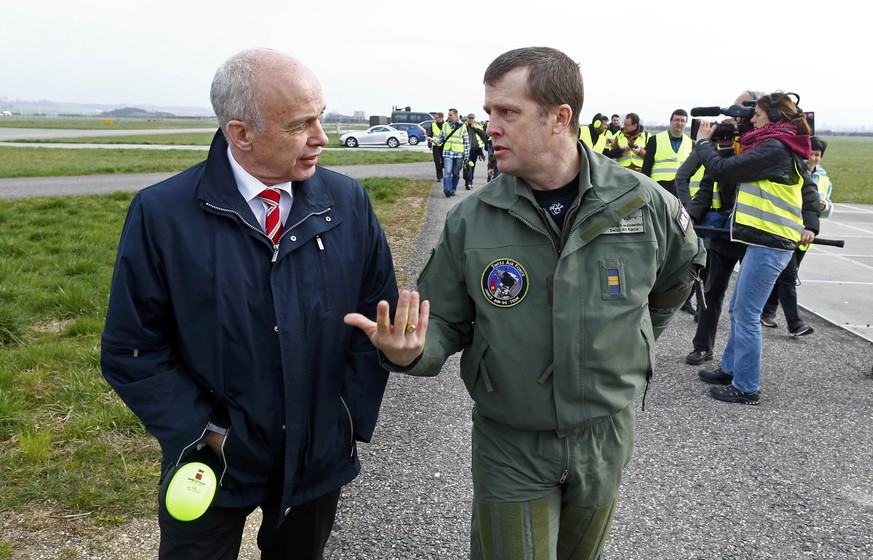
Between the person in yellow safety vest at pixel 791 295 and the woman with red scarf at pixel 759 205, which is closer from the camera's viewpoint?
the woman with red scarf at pixel 759 205

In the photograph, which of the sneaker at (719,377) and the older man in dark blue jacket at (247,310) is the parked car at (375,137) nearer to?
the sneaker at (719,377)

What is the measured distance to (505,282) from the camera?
6.99 feet

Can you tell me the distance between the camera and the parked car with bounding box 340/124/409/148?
38.6m

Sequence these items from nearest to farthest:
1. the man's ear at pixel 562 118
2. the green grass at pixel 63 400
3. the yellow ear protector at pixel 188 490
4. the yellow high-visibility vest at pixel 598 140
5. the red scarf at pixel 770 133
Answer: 1. the yellow ear protector at pixel 188 490
2. the man's ear at pixel 562 118
3. the green grass at pixel 63 400
4. the red scarf at pixel 770 133
5. the yellow high-visibility vest at pixel 598 140

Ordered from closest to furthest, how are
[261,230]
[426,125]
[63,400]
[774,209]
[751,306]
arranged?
[261,230]
[63,400]
[774,209]
[751,306]
[426,125]

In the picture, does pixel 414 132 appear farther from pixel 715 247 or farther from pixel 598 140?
pixel 715 247

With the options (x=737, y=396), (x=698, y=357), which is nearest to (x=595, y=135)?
(x=698, y=357)

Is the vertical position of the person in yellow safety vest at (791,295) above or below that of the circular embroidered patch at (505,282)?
below

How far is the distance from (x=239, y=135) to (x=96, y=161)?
914 inches

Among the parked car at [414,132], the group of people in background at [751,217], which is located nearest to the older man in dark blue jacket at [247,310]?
the group of people in background at [751,217]

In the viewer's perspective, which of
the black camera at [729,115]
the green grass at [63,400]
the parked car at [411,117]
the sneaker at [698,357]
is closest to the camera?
the green grass at [63,400]

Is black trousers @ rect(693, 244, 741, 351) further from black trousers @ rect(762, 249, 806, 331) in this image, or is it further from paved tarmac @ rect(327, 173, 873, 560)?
black trousers @ rect(762, 249, 806, 331)

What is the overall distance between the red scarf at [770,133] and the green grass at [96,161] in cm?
1646

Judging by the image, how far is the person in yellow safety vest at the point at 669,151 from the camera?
8547mm
